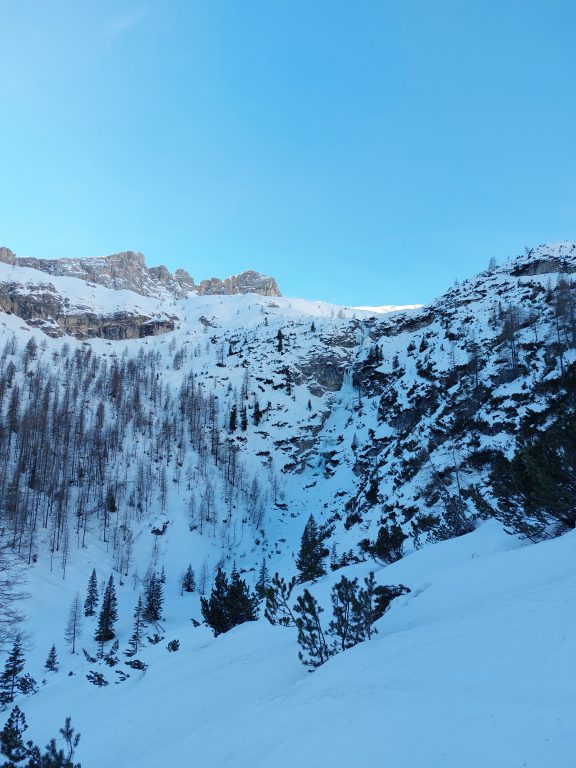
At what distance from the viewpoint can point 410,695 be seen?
5340 mm

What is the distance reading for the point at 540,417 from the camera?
41594 mm

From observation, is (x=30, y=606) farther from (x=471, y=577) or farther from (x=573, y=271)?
(x=573, y=271)

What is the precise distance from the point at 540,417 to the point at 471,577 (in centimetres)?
3773

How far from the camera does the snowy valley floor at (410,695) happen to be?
4164 millimetres

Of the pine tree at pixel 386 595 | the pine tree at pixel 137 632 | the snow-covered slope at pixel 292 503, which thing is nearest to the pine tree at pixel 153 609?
the pine tree at pixel 137 632

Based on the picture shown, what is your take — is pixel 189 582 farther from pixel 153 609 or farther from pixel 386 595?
pixel 386 595

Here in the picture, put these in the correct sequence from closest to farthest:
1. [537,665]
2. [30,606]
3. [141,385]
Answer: [537,665] → [30,606] → [141,385]

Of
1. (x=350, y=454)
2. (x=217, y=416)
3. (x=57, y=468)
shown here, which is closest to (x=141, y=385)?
(x=217, y=416)

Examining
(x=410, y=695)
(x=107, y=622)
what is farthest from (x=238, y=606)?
(x=107, y=622)

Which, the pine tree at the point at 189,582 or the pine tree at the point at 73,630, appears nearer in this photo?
the pine tree at the point at 73,630

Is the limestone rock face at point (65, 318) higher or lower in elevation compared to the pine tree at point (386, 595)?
higher

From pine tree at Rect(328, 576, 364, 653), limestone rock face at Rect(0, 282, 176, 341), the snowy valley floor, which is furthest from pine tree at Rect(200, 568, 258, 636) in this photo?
limestone rock face at Rect(0, 282, 176, 341)

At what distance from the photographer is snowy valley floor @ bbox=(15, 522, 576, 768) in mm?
4164

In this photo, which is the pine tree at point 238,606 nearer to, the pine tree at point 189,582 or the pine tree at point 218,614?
the pine tree at point 218,614
